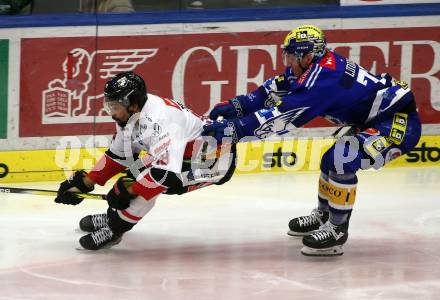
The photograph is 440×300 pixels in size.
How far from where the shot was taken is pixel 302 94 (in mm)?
5809

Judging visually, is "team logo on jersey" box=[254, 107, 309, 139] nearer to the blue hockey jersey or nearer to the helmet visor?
the blue hockey jersey

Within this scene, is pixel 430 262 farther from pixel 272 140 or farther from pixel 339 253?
pixel 272 140

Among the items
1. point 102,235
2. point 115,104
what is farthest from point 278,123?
point 102,235

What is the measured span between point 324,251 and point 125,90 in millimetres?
1369

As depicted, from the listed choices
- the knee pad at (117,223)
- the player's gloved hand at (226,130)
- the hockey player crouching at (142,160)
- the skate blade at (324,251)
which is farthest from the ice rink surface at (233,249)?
the player's gloved hand at (226,130)

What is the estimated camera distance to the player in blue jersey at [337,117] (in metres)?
5.83

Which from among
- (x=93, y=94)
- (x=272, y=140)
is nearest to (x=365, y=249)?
(x=272, y=140)

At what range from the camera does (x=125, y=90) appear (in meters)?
5.70

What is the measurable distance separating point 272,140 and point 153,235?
1838 mm

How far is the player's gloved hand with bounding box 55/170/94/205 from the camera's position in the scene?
237 inches

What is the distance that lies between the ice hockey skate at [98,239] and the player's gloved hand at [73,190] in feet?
0.64

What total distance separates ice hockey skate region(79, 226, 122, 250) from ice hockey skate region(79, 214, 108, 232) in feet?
1.08

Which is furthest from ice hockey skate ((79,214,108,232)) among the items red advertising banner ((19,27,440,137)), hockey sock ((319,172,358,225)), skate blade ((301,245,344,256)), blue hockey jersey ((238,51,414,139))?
red advertising banner ((19,27,440,137))

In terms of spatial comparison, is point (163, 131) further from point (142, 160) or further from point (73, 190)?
point (73, 190)
